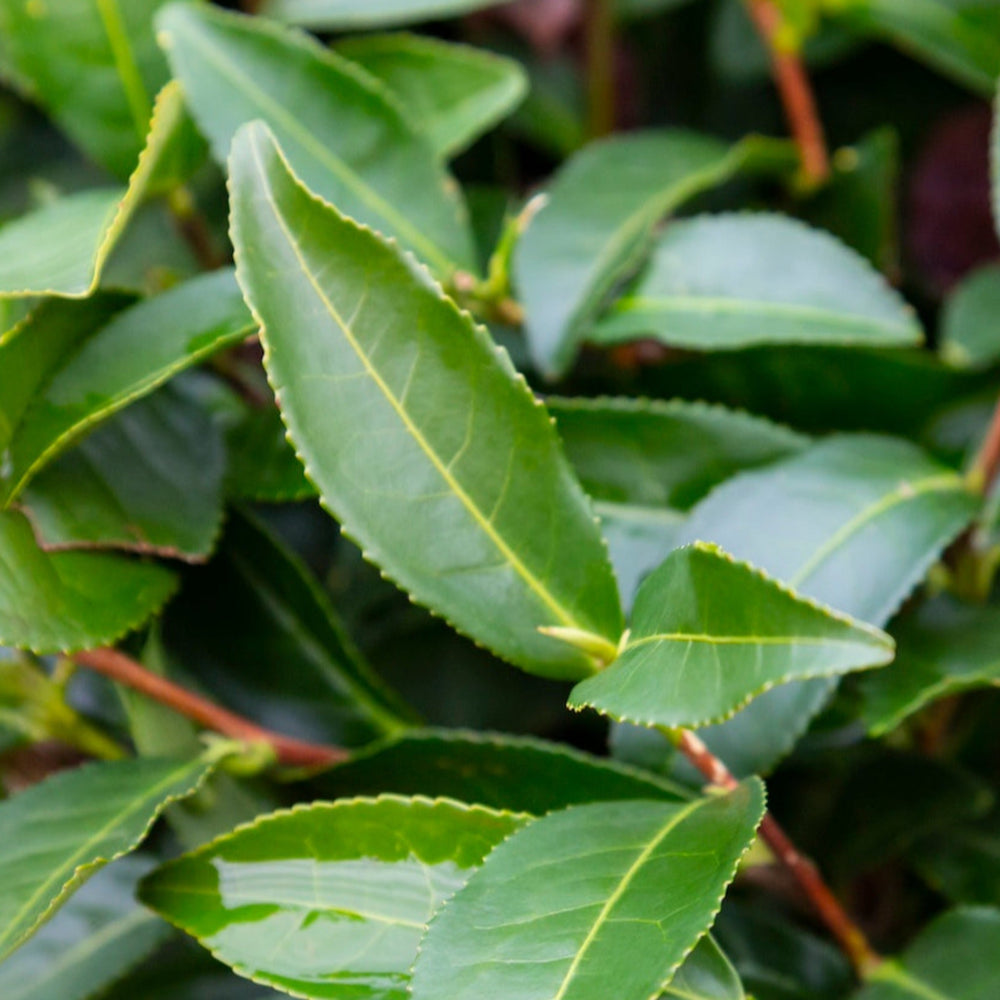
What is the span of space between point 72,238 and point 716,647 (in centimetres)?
29

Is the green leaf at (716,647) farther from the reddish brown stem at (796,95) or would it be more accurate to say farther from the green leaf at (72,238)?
the reddish brown stem at (796,95)

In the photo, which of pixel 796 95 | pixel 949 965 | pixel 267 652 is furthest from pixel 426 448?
pixel 796 95

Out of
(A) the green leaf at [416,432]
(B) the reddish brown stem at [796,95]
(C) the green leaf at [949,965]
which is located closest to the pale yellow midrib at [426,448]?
(A) the green leaf at [416,432]

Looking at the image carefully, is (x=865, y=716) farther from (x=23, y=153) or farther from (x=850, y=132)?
(x=23, y=153)

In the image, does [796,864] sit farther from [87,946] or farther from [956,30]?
[956,30]

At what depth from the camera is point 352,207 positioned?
0.58m

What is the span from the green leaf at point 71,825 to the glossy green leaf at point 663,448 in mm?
225

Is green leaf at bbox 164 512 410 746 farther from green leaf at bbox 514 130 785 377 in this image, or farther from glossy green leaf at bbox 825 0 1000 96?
glossy green leaf at bbox 825 0 1000 96

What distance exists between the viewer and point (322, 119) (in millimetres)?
596

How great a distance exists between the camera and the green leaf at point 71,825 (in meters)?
0.43

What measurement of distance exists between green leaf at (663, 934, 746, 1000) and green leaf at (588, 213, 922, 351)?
29 centimetres

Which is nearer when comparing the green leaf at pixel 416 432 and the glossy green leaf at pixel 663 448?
the green leaf at pixel 416 432

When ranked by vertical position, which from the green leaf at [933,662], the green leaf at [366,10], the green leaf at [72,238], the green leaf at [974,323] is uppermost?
the green leaf at [366,10]

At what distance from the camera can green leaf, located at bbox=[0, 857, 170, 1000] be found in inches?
20.9
